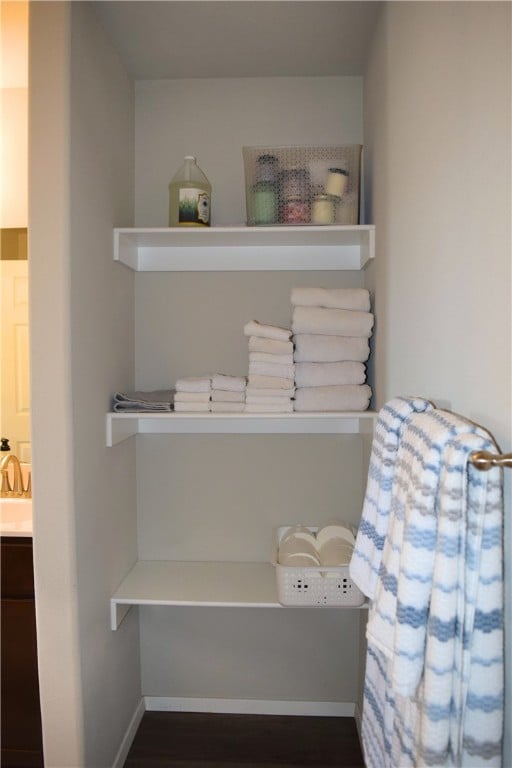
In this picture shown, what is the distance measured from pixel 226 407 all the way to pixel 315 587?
0.65m

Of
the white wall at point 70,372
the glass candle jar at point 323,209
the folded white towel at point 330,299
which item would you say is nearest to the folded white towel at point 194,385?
the white wall at point 70,372

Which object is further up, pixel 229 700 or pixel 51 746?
pixel 51 746

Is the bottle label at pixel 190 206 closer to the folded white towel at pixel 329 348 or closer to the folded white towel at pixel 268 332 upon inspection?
the folded white towel at pixel 268 332

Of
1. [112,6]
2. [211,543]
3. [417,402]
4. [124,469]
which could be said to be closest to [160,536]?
[211,543]

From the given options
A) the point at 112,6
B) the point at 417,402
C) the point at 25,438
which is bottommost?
the point at 25,438

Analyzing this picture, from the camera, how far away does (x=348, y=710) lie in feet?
7.79

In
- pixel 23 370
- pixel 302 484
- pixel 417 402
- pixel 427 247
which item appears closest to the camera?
pixel 417 402

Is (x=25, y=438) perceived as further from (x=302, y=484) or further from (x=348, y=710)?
(x=348, y=710)

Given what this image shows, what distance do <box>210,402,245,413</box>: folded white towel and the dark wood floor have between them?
1.22m

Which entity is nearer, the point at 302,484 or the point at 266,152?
the point at 266,152

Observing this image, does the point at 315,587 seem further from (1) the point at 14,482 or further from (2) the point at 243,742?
(1) the point at 14,482

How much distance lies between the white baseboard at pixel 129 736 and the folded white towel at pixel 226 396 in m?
1.24

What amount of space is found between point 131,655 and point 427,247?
183 centimetres

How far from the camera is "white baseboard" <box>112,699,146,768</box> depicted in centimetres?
207
